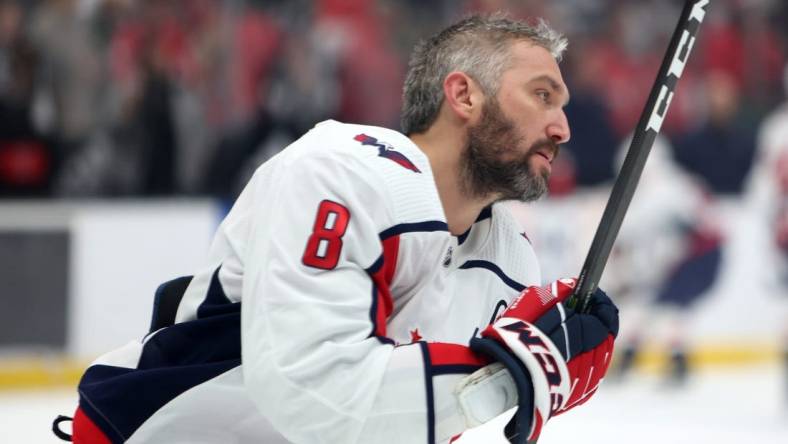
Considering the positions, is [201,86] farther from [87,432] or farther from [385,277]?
[385,277]

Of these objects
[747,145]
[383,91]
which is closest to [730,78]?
[747,145]

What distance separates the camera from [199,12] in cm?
620

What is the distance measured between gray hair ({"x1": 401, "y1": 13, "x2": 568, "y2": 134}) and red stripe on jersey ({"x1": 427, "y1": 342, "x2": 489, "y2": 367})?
404 mm

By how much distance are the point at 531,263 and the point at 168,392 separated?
0.64 metres

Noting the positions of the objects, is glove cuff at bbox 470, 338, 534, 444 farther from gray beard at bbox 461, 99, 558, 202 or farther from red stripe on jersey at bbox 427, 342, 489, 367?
gray beard at bbox 461, 99, 558, 202

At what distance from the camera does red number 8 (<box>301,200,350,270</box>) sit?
153 cm

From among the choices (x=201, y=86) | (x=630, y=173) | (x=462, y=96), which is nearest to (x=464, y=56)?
(x=462, y=96)

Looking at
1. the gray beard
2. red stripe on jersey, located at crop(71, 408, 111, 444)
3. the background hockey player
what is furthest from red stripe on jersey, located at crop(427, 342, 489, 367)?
the background hockey player

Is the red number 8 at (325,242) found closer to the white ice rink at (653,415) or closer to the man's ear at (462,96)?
the man's ear at (462,96)

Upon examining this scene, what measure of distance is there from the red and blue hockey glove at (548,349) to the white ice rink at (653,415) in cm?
282

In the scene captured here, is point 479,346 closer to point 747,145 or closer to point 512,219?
point 512,219

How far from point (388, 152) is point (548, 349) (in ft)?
1.02

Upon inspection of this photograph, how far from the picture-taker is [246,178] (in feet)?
20.5

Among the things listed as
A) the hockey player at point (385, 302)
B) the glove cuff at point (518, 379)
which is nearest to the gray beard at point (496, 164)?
the hockey player at point (385, 302)
